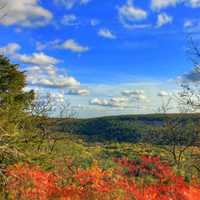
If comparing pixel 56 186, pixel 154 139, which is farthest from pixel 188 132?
pixel 56 186

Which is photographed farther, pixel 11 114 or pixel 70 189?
pixel 70 189

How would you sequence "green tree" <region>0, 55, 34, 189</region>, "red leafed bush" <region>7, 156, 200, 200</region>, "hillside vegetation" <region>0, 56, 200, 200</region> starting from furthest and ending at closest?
"red leafed bush" <region>7, 156, 200, 200</region>
"hillside vegetation" <region>0, 56, 200, 200</region>
"green tree" <region>0, 55, 34, 189</region>

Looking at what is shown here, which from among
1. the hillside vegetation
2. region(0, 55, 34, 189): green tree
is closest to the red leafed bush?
the hillside vegetation

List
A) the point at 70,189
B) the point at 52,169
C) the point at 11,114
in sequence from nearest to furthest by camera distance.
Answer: the point at 11,114, the point at 70,189, the point at 52,169

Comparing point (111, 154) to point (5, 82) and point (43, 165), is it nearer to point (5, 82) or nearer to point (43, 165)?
point (5, 82)

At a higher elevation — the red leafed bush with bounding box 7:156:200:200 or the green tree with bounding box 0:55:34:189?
the green tree with bounding box 0:55:34:189

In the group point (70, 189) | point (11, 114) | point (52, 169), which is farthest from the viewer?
point (52, 169)

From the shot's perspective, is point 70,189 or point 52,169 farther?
point 52,169

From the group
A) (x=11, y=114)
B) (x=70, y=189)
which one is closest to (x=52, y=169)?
(x=70, y=189)

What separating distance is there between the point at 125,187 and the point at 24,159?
850 centimetres

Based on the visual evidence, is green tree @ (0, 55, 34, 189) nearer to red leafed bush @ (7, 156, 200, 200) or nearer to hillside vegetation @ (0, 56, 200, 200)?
hillside vegetation @ (0, 56, 200, 200)

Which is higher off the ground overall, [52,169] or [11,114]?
[11,114]

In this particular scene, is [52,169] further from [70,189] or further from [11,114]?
[11,114]

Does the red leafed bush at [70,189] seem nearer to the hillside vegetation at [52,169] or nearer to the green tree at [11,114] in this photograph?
the hillside vegetation at [52,169]
